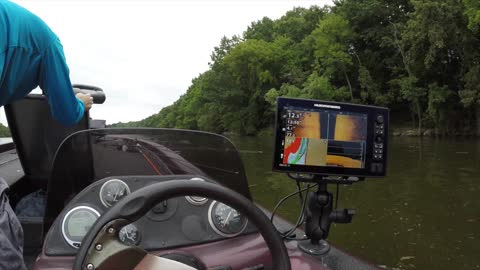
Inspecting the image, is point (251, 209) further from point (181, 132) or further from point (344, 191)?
point (344, 191)

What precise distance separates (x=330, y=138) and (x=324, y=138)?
24mm

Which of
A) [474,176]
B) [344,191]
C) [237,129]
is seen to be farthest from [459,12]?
[237,129]

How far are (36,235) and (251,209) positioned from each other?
2.17 meters

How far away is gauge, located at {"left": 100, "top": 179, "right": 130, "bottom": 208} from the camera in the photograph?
145 centimetres

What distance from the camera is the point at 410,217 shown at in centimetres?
632

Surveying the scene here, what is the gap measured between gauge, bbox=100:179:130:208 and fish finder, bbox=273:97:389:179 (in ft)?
1.87

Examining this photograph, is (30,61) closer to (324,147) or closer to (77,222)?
(77,222)

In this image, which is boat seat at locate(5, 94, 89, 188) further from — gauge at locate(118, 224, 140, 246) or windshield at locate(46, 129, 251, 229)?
gauge at locate(118, 224, 140, 246)

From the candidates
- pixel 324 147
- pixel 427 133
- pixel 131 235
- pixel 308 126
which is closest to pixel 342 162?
pixel 324 147

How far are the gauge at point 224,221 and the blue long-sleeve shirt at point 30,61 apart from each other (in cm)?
55

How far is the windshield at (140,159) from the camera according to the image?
166 centimetres

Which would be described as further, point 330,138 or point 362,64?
point 362,64

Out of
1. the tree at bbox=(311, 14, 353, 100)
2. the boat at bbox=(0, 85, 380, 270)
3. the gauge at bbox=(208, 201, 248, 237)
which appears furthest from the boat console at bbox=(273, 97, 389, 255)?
the tree at bbox=(311, 14, 353, 100)

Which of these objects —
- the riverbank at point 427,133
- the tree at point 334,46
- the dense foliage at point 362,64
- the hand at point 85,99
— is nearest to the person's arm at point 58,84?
the hand at point 85,99
